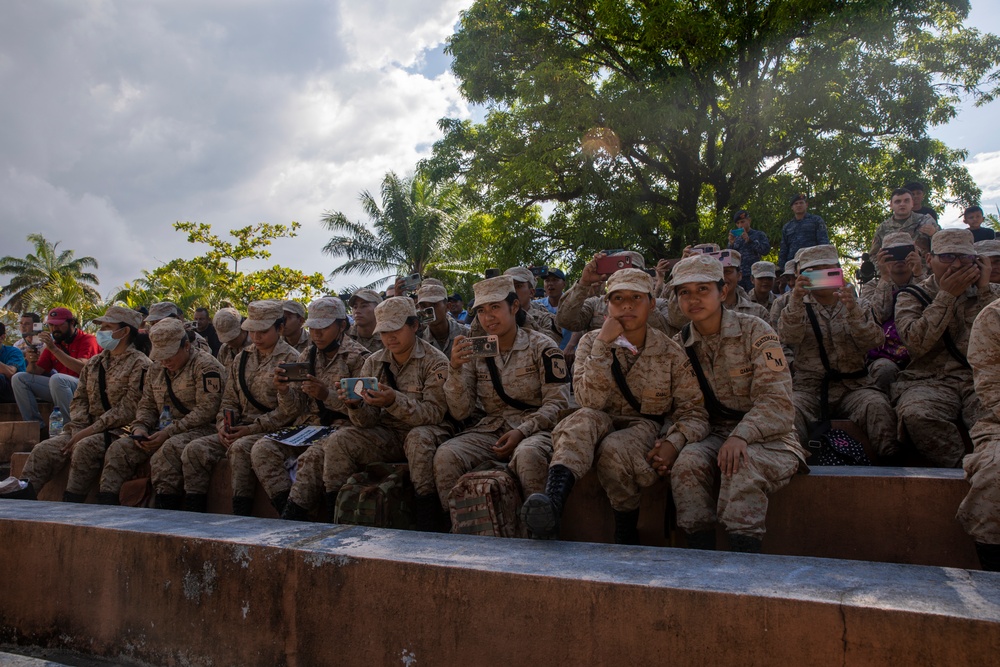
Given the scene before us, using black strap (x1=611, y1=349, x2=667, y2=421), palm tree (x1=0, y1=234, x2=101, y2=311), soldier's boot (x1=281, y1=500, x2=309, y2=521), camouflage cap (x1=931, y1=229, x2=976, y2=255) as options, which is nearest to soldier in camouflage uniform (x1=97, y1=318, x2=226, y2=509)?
soldier's boot (x1=281, y1=500, x2=309, y2=521)

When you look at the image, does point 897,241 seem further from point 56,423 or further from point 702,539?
point 56,423

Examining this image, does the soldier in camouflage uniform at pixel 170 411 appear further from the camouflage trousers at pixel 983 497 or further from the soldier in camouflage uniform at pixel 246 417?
the camouflage trousers at pixel 983 497

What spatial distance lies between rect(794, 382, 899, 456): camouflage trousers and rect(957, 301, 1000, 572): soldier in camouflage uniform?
1191 millimetres

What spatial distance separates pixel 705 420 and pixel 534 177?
45.0 ft

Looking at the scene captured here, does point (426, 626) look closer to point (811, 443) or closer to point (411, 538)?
point (411, 538)

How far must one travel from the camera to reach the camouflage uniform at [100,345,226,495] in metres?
6.00

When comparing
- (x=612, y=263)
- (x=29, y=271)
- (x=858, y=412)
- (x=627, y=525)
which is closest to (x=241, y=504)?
(x=627, y=525)

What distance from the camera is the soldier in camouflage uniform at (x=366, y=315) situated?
7078 millimetres

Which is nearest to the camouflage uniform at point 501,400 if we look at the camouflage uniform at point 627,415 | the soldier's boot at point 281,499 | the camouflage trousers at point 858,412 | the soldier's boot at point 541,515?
the camouflage uniform at point 627,415

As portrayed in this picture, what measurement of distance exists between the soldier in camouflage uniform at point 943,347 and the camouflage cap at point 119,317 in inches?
277

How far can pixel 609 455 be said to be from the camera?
12.0ft

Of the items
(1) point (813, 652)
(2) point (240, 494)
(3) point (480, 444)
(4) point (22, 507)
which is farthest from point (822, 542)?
(4) point (22, 507)

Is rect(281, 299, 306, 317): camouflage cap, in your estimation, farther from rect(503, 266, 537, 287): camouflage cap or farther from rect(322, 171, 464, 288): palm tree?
rect(322, 171, 464, 288): palm tree

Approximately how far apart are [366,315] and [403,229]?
68.8ft
